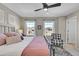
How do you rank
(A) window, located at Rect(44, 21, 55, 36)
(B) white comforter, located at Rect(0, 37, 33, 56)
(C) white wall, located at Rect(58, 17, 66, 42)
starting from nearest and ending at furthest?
(B) white comforter, located at Rect(0, 37, 33, 56) < (C) white wall, located at Rect(58, 17, 66, 42) < (A) window, located at Rect(44, 21, 55, 36)

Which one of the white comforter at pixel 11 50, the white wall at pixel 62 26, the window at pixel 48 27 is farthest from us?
the window at pixel 48 27

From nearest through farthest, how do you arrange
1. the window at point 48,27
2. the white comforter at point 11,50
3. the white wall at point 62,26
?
1. the white comforter at point 11,50
2. the white wall at point 62,26
3. the window at point 48,27

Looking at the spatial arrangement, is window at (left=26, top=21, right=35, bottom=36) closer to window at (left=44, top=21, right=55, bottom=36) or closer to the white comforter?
window at (left=44, top=21, right=55, bottom=36)

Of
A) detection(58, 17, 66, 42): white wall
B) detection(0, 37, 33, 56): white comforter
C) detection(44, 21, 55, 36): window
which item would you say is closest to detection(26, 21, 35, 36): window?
detection(44, 21, 55, 36): window

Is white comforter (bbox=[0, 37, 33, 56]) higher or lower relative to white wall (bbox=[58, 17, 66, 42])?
lower

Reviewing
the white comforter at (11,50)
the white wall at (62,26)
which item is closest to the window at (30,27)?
the white wall at (62,26)

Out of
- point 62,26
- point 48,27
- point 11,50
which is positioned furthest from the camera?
point 48,27

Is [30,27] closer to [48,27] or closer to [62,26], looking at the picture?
[48,27]

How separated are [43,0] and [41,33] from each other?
26.1 ft

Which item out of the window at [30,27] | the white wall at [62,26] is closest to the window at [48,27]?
the white wall at [62,26]

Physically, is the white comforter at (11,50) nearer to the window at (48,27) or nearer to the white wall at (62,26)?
the window at (48,27)

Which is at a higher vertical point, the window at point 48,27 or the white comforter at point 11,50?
the window at point 48,27

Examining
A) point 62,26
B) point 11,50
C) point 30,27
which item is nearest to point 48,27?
point 62,26

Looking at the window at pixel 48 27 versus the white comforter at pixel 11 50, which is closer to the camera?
the white comforter at pixel 11 50
